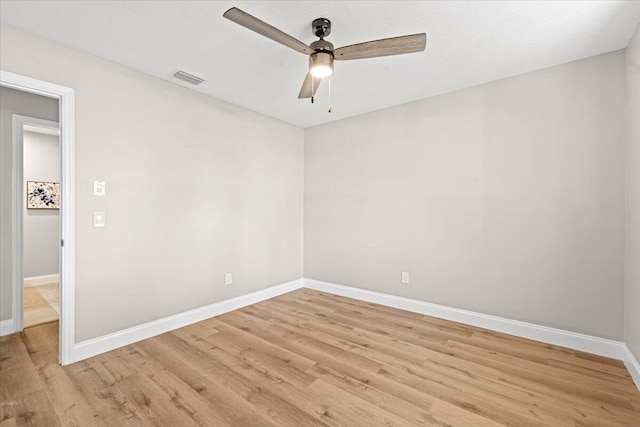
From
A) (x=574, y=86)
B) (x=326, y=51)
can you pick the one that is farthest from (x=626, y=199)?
(x=326, y=51)

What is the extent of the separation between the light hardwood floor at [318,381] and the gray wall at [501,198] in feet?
1.58

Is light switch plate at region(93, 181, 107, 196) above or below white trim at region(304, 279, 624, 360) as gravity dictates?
above

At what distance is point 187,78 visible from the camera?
2938 millimetres

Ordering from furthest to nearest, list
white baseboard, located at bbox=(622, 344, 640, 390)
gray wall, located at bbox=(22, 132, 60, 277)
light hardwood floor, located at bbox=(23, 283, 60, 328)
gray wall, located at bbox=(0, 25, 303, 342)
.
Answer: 1. gray wall, located at bbox=(22, 132, 60, 277)
2. light hardwood floor, located at bbox=(23, 283, 60, 328)
3. gray wall, located at bbox=(0, 25, 303, 342)
4. white baseboard, located at bbox=(622, 344, 640, 390)

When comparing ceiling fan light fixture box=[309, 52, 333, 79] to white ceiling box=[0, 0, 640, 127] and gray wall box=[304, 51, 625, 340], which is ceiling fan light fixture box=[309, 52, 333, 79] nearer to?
white ceiling box=[0, 0, 640, 127]

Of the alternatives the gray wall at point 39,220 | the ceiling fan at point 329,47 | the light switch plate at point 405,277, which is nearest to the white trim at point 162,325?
the light switch plate at point 405,277

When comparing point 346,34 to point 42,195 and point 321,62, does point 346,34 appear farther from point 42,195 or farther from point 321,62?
point 42,195

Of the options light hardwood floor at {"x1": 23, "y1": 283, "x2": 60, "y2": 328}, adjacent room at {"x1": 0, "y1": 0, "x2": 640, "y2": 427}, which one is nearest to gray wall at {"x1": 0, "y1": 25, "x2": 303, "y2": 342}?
adjacent room at {"x1": 0, "y1": 0, "x2": 640, "y2": 427}

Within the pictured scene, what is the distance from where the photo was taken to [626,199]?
237 cm

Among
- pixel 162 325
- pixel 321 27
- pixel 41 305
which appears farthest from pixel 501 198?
pixel 41 305

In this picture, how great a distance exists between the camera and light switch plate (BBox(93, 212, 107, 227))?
255 cm

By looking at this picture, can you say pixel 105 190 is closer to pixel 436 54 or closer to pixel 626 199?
pixel 436 54

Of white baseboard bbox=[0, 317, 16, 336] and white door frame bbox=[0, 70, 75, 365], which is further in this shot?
white baseboard bbox=[0, 317, 16, 336]

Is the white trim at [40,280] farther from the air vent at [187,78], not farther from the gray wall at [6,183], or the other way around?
the air vent at [187,78]
